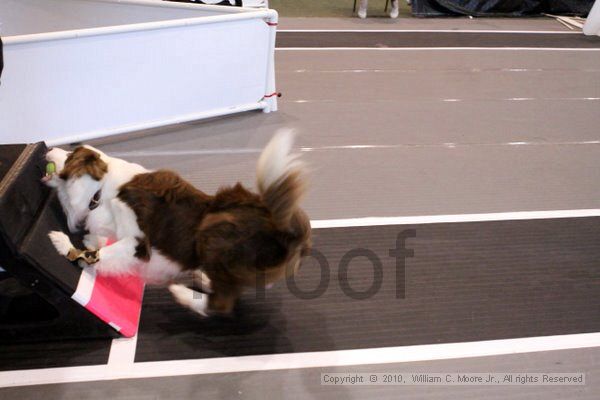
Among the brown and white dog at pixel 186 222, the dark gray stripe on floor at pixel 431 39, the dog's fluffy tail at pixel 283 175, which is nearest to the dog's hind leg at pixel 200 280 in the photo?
the brown and white dog at pixel 186 222

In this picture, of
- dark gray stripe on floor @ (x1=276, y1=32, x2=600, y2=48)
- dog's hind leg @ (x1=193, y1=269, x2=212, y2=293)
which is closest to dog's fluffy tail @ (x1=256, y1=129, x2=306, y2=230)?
dog's hind leg @ (x1=193, y1=269, x2=212, y2=293)

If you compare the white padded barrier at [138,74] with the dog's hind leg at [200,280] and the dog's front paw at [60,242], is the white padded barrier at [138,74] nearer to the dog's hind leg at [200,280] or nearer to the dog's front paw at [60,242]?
the dog's front paw at [60,242]

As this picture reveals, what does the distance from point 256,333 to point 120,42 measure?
1.96 meters

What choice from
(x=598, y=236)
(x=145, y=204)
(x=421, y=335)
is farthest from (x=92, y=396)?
(x=598, y=236)

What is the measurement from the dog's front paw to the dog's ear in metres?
0.21

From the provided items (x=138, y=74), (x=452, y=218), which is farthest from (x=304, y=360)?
(x=138, y=74)

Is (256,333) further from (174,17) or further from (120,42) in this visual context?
(174,17)

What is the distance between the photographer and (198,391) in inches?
63.2

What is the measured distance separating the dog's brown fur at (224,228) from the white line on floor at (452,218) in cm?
78

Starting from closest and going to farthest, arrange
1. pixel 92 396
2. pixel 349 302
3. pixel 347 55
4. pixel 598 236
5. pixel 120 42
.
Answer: pixel 92 396 < pixel 349 302 < pixel 598 236 < pixel 120 42 < pixel 347 55

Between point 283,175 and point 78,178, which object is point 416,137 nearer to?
point 283,175

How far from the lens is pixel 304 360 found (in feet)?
5.75

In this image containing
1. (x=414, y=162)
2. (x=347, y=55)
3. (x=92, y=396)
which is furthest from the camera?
(x=347, y=55)

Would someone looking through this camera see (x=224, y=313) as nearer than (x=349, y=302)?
Yes
